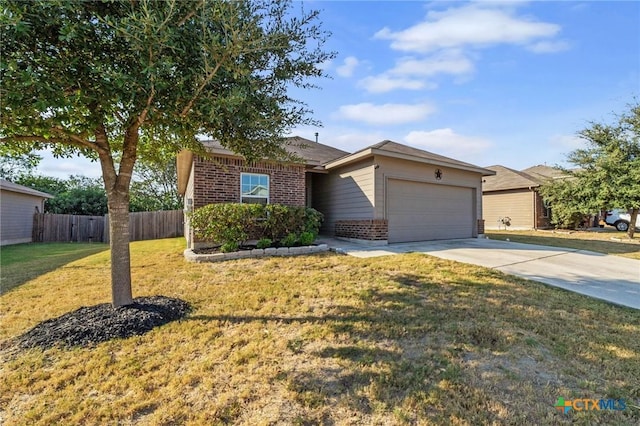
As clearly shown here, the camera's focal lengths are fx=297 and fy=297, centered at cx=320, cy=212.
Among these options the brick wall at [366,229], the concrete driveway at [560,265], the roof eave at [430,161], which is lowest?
the concrete driveway at [560,265]

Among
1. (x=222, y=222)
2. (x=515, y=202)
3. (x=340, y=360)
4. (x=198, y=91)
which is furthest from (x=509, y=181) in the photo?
(x=198, y=91)

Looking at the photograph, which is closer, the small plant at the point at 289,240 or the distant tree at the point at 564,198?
the small plant at the point at 289,240

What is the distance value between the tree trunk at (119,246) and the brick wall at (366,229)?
6736 millimetres

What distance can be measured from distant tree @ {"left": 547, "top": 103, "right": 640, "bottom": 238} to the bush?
12.0 m

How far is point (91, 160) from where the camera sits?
462cm

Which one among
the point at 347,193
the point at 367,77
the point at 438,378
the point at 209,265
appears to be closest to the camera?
the point at 438,378

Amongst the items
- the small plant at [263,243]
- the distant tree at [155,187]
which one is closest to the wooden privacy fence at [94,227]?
the distant tree at [155,187]

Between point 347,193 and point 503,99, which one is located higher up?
point 503,99

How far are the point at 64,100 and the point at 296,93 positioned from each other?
2.61 m

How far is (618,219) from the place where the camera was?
19.4m

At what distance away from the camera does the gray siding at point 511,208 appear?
1747 cm

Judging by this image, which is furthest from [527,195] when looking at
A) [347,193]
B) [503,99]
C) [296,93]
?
[296,93]

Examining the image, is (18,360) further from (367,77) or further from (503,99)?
(503,99)

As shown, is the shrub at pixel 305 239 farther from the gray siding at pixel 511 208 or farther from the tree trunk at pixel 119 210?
the gray siding at pixel 511 208
